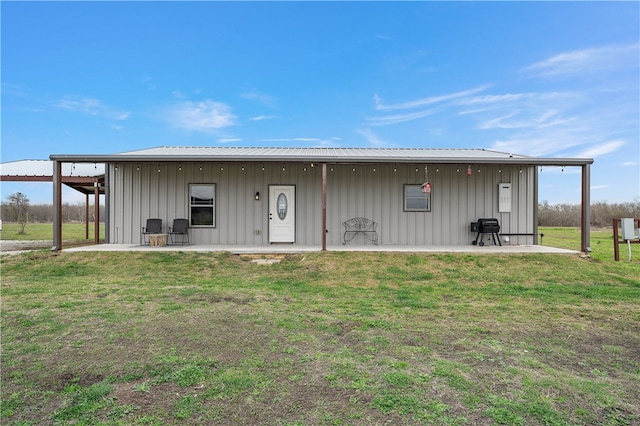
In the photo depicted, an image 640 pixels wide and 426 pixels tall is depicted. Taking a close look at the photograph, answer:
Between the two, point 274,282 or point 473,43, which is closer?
point 274,282

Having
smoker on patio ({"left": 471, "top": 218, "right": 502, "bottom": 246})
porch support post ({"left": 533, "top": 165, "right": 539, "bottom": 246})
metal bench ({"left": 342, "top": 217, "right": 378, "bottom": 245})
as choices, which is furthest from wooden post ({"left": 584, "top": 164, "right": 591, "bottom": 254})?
metal bench ({"left": 342, "top": 217, "right": 378, "bottom": 245})

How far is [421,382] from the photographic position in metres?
2.47

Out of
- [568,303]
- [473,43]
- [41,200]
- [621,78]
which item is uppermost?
[473,43]

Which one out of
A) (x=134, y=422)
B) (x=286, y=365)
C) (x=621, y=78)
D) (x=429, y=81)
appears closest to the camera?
(x=134, y=422)

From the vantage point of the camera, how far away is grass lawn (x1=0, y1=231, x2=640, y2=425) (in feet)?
6.97

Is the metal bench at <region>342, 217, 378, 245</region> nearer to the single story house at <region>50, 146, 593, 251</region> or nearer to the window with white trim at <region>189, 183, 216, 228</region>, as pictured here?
the single story house at <region>50, 146, 593, 251</region>

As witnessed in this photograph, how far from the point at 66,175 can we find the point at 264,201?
721 cm

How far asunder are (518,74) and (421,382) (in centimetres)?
1416

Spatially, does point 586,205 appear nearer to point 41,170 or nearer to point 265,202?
point 265,202

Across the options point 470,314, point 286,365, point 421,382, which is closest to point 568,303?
point 470,314

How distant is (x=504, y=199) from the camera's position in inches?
405

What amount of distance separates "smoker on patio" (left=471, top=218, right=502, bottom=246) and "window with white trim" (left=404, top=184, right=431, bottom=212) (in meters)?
1.38

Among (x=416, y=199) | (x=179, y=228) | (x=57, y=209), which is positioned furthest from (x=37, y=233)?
(x=416, y=199)

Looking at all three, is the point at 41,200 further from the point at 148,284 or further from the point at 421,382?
the point at 421,382
